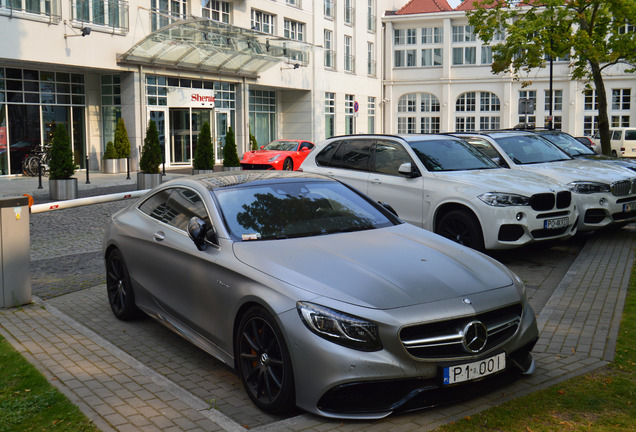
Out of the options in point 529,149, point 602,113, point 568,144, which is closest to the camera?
point 529,149

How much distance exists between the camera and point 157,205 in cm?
652

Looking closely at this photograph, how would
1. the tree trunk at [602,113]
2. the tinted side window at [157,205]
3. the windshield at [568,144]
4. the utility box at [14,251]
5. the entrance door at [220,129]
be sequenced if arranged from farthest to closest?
the entrance door at [220,129] < the tree trunk at [602,113] < the windshield at [568,144] < the utility box at [14,251] < the tinted side window at [157,205]

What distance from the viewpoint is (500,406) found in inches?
172

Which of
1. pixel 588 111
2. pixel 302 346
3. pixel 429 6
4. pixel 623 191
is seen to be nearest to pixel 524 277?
pixel 623 191

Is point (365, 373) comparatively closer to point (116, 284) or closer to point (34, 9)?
point (116, 284)

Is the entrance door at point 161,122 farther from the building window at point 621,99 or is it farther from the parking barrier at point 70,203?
the building window at point 621,99

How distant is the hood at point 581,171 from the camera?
11.1 meters

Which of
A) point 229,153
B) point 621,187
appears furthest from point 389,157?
point 229,153

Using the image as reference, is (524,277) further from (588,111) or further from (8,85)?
(588,111)

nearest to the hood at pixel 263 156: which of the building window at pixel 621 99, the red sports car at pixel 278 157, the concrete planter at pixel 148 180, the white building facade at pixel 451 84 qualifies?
the red sports car at pixel 278 157

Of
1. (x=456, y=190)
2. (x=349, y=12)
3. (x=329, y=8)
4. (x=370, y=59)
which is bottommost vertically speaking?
(x=456, y=190)

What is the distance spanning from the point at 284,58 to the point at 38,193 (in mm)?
20165

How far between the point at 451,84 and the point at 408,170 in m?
50.0

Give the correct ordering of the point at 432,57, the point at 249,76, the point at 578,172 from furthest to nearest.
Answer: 1. the point at 432,57
2. the point at 249,76
3. the point at 578,172
